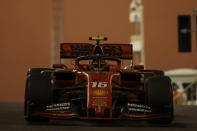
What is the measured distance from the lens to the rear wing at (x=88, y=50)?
948cm

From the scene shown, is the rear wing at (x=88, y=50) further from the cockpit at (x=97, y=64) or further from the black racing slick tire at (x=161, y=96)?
the black racing slick tire at (x=161, y=96)

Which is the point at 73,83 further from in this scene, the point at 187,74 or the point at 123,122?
the point at 187,74

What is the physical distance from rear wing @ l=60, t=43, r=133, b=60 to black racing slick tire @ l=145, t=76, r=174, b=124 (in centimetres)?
228

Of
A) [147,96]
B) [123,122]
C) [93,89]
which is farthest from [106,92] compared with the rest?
[123,122]

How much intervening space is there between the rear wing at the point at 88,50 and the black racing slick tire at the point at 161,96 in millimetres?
2276

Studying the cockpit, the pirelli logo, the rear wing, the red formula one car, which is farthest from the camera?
the rear wing

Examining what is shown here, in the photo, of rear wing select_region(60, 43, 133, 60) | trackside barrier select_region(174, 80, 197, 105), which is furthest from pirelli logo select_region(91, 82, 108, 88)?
trackside barrier select_region(174, 80, 197, 105)

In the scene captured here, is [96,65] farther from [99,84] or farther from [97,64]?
[99,84]

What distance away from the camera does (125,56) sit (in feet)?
31.2

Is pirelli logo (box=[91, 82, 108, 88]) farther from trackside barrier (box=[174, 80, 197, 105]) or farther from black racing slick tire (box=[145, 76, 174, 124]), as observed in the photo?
trackside barrier (box=[174, 80, 197, 105])

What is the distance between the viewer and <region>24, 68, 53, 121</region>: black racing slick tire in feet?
23.3

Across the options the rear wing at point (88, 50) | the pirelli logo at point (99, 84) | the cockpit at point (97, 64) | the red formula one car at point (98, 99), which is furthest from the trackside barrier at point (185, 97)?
the pirelli logo at point (99, 84)

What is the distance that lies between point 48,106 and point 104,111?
772mm

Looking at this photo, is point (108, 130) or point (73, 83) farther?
point (73, 83)
